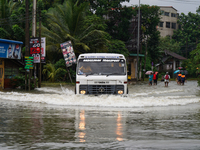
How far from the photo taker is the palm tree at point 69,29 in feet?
130

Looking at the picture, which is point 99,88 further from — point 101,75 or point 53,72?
point 53,72

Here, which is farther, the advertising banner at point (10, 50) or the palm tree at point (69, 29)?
the palm tree at point (69, 29)

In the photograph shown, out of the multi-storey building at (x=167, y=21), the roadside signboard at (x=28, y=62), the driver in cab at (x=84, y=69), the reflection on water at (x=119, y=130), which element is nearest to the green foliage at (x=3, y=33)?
the roadside signboard at (x=28, y=62)

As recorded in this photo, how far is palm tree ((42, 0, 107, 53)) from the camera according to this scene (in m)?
39.8

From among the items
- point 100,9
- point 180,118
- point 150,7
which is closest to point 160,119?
point 180,118

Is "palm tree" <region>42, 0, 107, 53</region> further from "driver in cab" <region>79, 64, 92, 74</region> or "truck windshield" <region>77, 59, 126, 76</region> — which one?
"driver in cab" <region>79, 64, 92, 74</region>

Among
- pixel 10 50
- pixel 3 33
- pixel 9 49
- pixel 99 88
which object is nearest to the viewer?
pixel 99 88

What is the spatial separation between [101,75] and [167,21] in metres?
76.5

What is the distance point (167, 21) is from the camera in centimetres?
9025

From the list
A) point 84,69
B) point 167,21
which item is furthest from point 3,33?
point 167,21

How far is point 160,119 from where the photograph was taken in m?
10.4

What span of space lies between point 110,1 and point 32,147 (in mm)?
45927

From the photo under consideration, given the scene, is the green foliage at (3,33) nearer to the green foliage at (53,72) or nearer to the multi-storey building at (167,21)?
the green foliage at (53,72)

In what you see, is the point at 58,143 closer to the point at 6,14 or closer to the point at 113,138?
the point at 113,138
